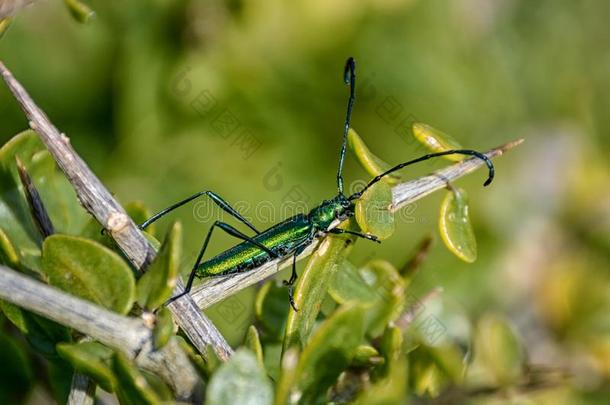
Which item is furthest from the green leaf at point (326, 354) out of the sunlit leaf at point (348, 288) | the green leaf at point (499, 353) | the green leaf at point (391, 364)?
the green leaf at point (499, 353)

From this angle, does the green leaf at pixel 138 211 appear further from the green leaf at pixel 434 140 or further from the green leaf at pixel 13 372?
the green leaf at pixel 434 140

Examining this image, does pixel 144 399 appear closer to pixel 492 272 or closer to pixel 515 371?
pixel 515 371

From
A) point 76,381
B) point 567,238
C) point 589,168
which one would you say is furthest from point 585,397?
point 76,381

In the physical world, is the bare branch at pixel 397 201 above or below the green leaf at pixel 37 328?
below

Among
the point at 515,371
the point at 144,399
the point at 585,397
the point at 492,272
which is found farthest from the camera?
the point at 492,272

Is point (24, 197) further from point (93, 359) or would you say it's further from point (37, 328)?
point (93, 359)

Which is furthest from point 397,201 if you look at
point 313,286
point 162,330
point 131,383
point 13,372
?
point 13,372
